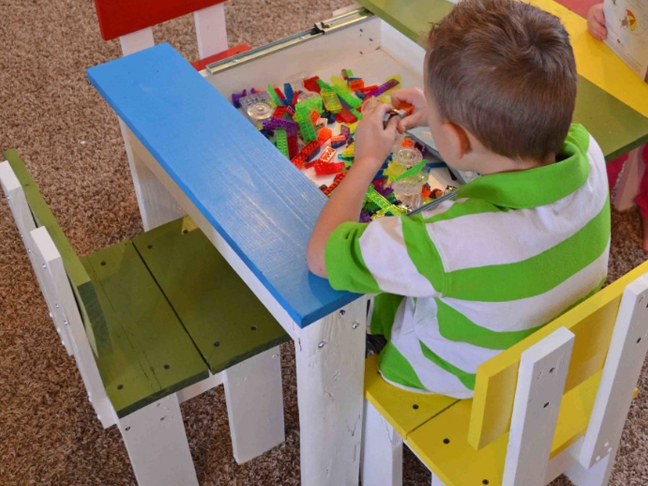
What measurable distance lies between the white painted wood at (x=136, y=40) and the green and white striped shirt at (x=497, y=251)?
894mm

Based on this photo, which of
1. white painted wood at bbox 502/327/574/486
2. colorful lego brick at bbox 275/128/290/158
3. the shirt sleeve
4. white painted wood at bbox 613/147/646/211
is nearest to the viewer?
white painted wood at bbox 502/327/574/486

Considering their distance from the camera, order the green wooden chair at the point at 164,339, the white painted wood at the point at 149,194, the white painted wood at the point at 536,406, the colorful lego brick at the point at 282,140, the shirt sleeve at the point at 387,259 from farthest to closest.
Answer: the white painted wood at the point at 149,194, the colorful lego brick at the point at 282,140, the green wooden chair at the point at 164,339, the shirt sleeve at the point at 387,259, the white painted wood at the point at 536,406

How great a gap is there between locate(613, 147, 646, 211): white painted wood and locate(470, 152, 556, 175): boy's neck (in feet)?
3.00

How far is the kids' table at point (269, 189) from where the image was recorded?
1.02 meters

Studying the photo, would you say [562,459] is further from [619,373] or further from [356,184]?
[356,184]

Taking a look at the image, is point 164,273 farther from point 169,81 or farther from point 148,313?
point 169,81

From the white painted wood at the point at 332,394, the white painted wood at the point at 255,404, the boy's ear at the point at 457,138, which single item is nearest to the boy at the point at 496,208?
the boy's ear at the point at 457,138

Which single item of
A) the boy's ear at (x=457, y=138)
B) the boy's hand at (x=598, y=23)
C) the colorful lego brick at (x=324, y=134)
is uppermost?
the boy's ear at (x=457, y=138)

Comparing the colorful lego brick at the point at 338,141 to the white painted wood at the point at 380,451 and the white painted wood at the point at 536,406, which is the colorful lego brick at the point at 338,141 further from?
the white painted wood at the point at 536,406

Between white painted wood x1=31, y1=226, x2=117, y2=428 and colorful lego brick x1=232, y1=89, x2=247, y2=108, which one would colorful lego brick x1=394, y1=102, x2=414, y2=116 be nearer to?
colorful lego brick x1=232, y1=89, x2=247, y2=108

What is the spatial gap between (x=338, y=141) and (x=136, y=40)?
1.81ft

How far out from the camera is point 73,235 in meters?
1.88

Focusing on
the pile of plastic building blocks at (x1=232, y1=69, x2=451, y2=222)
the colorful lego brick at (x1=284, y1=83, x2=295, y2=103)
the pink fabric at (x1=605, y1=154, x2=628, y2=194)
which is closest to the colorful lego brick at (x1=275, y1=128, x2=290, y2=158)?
the pile of plastic building blocks at (x1=232, y1=69, x2=451, y2=222)

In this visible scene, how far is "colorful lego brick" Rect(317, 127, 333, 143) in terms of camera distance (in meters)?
1.40
